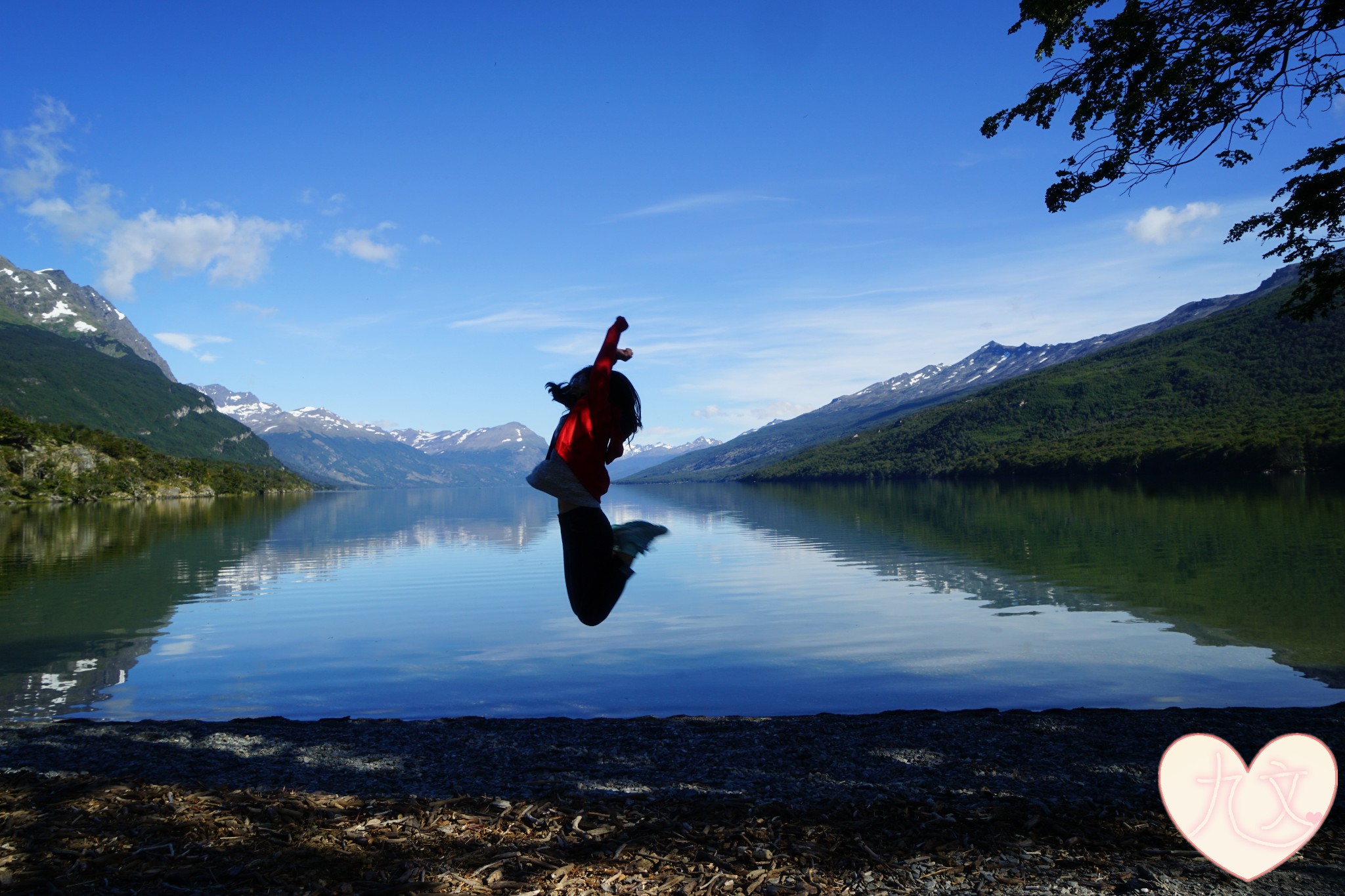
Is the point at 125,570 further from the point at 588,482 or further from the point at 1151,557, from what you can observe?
the point at 1151,557

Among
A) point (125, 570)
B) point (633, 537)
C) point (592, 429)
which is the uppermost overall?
point (592, 429)

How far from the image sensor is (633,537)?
589 cm

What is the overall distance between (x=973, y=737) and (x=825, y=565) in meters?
24.2

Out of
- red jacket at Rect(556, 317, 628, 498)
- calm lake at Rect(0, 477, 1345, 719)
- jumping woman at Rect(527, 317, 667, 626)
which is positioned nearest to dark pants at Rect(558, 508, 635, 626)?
jumping woman at Rect(527, 317, 667, 626)

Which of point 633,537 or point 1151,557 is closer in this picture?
point 633,537

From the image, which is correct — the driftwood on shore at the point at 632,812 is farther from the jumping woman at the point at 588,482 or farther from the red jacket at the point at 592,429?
the red jacket at the point at 592,429

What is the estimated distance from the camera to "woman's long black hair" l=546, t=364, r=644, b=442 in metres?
5.71

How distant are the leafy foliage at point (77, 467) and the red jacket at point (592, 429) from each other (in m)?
153

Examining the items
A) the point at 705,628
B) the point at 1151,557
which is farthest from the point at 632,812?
the point at 1151,557

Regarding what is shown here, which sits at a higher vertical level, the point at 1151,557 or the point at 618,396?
the point at 618,396

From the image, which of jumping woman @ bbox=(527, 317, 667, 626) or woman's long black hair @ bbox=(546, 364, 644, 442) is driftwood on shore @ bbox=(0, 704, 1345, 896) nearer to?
jumping woman @ bbox=(527, 317, 667, 626)

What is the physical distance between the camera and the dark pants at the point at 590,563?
219 inches

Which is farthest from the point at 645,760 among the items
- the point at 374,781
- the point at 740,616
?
the point at 740,616

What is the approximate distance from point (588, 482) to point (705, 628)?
1510 centimetres
